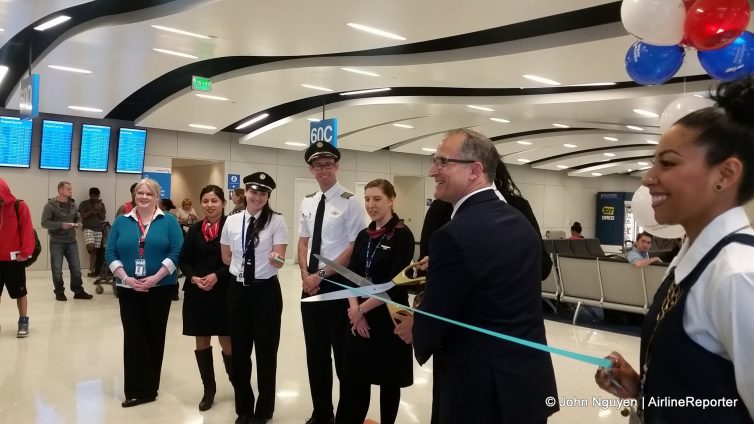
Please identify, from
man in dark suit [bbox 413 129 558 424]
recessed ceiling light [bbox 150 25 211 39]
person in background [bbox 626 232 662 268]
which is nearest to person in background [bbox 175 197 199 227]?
recessed ceiling light [bbox 150 25 211 39]

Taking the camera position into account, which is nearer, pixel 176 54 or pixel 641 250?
pixel 641 250

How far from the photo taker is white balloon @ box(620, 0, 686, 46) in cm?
314

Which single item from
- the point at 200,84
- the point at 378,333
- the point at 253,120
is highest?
the point at 253,120

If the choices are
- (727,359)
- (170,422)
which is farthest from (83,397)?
(727,359)

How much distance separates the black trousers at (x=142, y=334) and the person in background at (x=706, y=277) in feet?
11.0

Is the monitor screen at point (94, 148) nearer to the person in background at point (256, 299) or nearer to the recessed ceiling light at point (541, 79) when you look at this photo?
the recessed ceiling light at point (541, 79)

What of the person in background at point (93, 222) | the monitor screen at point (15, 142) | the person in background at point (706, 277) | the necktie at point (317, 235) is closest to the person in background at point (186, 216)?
the person in background at point (93, 222)

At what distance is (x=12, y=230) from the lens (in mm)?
5336

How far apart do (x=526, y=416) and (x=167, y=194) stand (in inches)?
524

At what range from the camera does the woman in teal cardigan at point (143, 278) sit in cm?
367

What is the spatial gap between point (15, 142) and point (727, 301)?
13.2 metres

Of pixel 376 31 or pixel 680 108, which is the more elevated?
pixel 376 31

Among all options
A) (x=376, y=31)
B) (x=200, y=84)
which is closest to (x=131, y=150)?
(x=200, y=84)

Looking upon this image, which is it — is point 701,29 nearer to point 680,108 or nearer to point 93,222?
point 680,108
